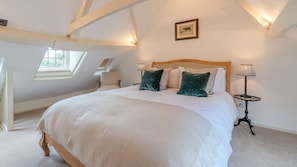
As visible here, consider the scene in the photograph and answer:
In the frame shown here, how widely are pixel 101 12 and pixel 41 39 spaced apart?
117 centimetres

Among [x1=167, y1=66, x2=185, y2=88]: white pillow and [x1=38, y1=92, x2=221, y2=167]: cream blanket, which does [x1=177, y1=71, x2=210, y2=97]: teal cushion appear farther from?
[x1=38, y1=92, x2=221, y2=167]: cream blanket

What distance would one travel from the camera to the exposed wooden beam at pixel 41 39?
7.48 ft

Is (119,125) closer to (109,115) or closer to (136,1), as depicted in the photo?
(109,115)

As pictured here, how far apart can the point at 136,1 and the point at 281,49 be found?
2455 millimetres

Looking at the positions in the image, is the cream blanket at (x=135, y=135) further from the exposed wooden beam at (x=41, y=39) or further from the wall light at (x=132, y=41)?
the wall light at (x=132, y=41)

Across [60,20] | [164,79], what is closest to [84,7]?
[60,20]

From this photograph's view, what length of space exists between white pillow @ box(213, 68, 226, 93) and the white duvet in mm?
961

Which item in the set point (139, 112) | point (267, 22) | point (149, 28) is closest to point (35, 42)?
point (139, 112)

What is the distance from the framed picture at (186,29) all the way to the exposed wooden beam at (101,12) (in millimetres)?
1955

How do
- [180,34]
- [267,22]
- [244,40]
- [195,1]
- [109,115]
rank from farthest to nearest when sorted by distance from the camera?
[180,34]
[195,1]
[244,40]
[267,22]
[109,115]

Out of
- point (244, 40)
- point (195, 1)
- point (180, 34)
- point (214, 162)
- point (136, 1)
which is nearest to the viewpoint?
point (214, 162)

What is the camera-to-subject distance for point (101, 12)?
2270mm

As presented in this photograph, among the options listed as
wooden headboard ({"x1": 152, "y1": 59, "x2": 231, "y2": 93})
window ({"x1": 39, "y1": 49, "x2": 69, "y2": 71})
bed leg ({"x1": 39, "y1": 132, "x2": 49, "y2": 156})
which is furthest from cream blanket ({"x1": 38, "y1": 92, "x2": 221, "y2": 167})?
window ({"x1": 39, "y1": 49, "x2": 69, "y2": 71})

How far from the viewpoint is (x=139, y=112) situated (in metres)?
1.58
